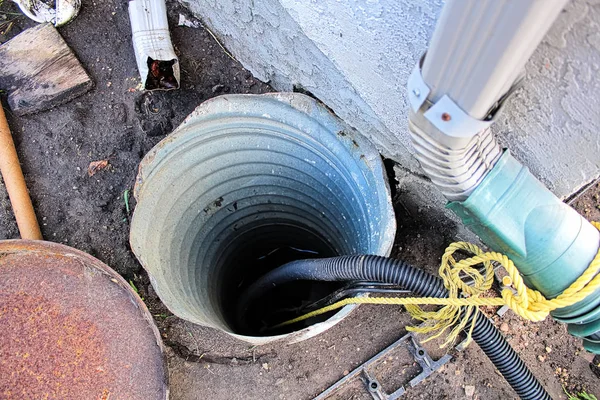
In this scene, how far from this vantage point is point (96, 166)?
2016 mm

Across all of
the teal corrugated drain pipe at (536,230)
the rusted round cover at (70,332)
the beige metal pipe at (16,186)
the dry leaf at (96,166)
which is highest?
the teal corrugated drain pipe at (536,230)

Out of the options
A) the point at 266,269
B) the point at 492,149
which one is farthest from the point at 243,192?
the point at 492,149

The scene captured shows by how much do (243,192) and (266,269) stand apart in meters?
0.61

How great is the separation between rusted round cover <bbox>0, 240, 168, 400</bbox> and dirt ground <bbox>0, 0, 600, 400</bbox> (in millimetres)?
310

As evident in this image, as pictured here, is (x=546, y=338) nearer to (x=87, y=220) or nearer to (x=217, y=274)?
(x=217, y=274)

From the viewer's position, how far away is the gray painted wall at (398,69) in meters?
0.98

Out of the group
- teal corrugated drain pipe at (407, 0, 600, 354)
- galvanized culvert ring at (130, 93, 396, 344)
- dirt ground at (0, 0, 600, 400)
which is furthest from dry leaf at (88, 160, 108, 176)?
teal corrugated drain pipe at (407, 0, 600, 354)

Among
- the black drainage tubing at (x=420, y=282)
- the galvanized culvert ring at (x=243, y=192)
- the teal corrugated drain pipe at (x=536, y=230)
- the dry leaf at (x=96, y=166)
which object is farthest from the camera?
the dry leaf at (x=96, y=166)

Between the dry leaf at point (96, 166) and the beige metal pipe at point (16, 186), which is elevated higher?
the dry leaf at point (96, 166)

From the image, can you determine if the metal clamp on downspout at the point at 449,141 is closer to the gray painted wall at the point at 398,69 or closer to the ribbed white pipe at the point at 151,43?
the gray painted wall at the point at 398,69

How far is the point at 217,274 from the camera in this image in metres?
2.05

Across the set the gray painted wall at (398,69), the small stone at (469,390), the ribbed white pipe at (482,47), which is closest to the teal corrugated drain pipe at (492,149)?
the ribbed white pipe at (482,47)

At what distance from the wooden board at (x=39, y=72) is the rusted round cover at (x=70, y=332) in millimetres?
818

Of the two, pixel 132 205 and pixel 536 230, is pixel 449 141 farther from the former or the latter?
pixel 132 205
